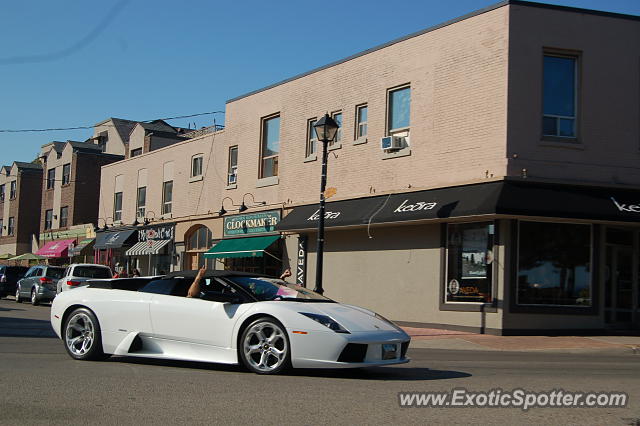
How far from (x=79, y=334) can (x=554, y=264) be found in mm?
12258

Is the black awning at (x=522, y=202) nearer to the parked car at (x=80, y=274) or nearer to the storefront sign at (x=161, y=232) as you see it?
the parked car at (x=80, y=274)

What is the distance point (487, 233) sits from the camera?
1866cm

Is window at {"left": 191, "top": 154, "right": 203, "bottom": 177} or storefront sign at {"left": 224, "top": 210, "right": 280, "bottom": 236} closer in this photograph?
storefront sign at {"left": 224, "top": 210, "right": 280, "bottom": 236}

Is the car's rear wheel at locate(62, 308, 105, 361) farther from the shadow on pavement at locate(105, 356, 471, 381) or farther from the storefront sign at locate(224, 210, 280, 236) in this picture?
the storefront sign at locate(224, 210, 280, 236)

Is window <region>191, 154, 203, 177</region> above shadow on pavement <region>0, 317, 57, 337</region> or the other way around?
above

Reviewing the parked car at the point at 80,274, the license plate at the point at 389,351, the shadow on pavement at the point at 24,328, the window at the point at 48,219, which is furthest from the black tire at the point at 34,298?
the license plate at the point at 389,351

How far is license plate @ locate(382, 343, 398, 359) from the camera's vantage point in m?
8.93

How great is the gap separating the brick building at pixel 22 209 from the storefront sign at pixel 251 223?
1384 inches

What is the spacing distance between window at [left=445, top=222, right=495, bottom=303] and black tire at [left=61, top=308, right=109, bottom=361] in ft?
35.3

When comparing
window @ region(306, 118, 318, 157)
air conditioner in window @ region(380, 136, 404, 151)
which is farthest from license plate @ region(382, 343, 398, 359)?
window @ region(306, 118, 318, 157)

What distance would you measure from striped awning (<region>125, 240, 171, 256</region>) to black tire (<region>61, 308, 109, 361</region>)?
2283 cm

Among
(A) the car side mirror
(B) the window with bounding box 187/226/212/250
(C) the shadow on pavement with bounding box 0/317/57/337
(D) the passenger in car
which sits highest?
(B) the window with bounding box 187/226/212/250

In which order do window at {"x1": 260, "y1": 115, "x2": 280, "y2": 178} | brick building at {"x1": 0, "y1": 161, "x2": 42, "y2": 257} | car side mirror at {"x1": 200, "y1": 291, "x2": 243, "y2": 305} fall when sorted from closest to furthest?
1. car side mirror at {"x1": 200, "y1": 291, "x2": 243, "y2": 305}
2. window at {"x1": 260, "y1": 115, "x2": 280, "y2": 178}
3. brick building at {"x1": 0, "y1": 161, "x2": 42, "y2": 257}

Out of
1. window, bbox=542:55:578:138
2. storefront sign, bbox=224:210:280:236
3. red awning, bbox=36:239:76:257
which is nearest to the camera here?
window, bbox=542:55:578:138
